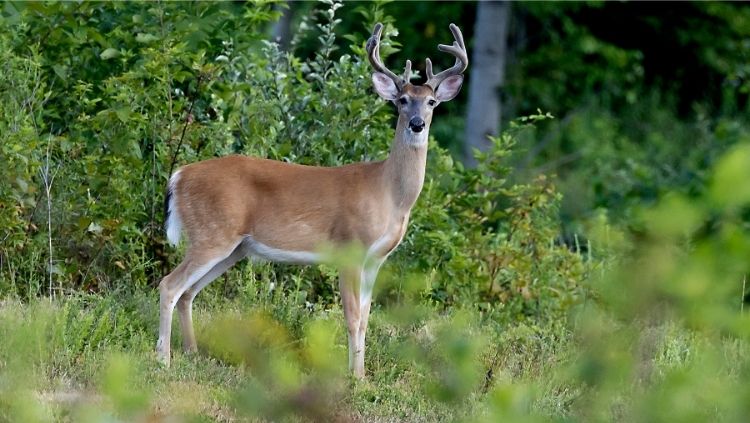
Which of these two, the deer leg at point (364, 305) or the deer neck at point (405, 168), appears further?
the deer neck at point (405, 168)

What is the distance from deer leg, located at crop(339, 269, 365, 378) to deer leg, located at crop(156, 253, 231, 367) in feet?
1.98

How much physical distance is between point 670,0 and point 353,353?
11515mm

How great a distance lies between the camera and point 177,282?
6.45 m

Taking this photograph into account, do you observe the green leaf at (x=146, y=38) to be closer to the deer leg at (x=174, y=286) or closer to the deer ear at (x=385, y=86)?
the deer ear at (x=385, y=86)

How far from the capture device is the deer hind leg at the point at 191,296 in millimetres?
6578

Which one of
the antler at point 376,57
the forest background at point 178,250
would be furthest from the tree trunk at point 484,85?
the antler at point 376,57

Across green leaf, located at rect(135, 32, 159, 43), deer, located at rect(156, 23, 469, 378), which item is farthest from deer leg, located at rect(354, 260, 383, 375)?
green leaf, located at rect(135, 32, 159, 43)

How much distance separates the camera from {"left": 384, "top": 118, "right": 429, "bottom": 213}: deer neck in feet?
21.9

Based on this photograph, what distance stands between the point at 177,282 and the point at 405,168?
1.23 meters

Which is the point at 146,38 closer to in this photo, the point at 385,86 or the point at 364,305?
the point at 385,86

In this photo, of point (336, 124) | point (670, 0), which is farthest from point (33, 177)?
point (670, 0)

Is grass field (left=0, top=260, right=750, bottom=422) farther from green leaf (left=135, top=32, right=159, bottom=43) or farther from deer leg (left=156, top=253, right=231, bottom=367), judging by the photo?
green leaf (left=135, top=32, right=159, bottom=43)

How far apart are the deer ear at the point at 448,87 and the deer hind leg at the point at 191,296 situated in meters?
1.29

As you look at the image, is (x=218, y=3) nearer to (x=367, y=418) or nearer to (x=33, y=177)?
(x=33, y=177)
